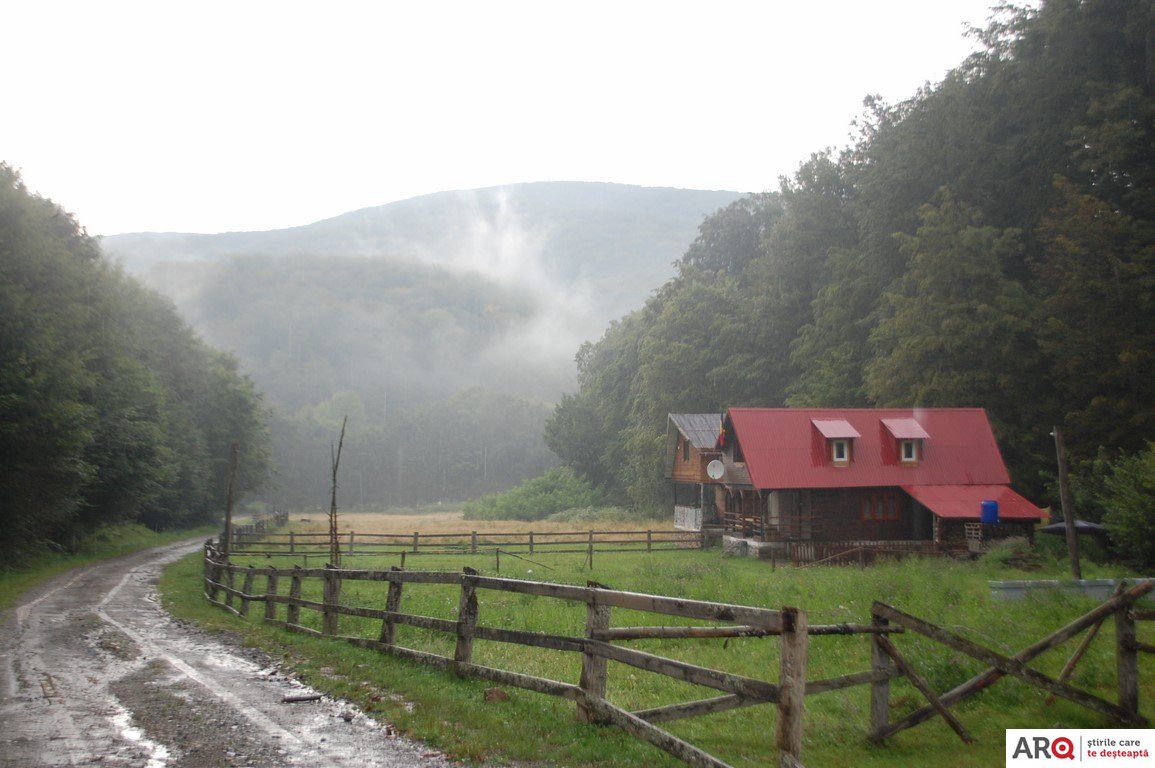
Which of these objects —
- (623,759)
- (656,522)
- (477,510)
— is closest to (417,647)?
(623,759)

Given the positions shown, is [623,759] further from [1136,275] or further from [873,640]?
[1136,275]

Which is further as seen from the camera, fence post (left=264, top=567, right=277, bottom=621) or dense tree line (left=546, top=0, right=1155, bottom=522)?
dense tree line (left=546, top=0, right=1155, bottom=522)

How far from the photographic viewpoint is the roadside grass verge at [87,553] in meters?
25.2

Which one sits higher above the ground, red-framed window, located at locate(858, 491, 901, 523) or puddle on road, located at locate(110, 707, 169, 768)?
red-framed window, located at locate(858, 491, 901, 523)

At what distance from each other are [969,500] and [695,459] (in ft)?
55.1

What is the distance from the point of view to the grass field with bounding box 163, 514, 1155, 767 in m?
7.42

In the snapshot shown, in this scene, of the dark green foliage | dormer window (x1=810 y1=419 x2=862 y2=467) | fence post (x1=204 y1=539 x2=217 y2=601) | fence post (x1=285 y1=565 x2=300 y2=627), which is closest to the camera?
fence post (x1=285 y1=565 x2=300 y2=627)

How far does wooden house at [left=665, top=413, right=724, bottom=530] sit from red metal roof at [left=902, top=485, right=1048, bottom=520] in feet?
37.8

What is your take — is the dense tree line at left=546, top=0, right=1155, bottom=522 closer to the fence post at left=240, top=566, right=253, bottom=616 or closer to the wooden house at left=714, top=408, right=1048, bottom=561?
the wooden house at left=714, top=408, right=1048, bottom=561

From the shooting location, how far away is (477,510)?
80375 mm

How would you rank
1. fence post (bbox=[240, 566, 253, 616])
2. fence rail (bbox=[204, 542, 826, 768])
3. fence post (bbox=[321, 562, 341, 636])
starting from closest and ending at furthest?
fence rail (bbox=[204, 542, 826, 768]), fence post (bbox=[321, 562, 341, 636]), fence post (bbox=[240, 566, 253, 616])

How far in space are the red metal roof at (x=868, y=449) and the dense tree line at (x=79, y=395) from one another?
29.4 m

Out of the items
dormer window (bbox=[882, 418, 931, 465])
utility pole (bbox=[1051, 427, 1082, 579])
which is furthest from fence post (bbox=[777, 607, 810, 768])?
dormer window (bbox=[882, 418, 931, 465])

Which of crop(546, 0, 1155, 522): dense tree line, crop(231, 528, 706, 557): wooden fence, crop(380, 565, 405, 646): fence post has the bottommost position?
crop(231, 528, 706, 557): wooden fence
